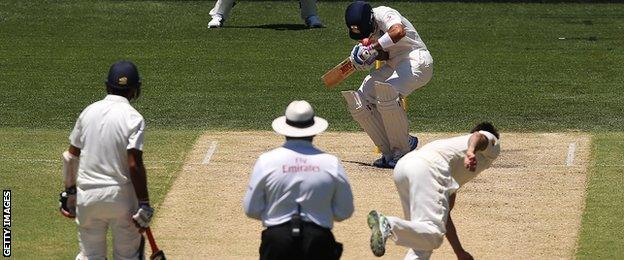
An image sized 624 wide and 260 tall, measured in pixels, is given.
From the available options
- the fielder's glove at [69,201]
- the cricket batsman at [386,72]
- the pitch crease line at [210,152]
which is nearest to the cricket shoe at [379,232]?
the fielder's glove at [69,201]

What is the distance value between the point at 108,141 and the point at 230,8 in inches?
546

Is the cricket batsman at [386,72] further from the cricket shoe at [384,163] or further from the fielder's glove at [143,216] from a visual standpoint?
the fielder's glove at [143,216]

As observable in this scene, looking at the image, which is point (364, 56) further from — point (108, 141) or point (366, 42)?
point (108, 141)

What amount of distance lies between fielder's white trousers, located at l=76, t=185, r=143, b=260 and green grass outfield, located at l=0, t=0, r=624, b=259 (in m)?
2.21

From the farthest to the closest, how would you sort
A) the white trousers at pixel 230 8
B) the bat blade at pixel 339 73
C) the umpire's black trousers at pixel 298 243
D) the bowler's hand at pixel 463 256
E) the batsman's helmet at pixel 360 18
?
the white trousers at pixel 230 8, the bat blade at pixel 339 73, the batsman's helmet at pixel 360 18, the bowler's hand at pixel 463 256, the umpire's black trousers at pixel 298 243

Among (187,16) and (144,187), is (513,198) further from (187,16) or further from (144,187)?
(187,16)

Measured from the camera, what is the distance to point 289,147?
978 centimetres

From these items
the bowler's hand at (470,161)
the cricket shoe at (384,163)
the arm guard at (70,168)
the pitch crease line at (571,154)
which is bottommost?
the pitch crease line at (571,154)

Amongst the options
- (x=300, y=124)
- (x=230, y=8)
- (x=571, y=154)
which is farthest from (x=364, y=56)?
(x=230, y=8)

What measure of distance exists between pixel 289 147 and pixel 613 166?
23.8 ft

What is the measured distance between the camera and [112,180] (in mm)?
10562

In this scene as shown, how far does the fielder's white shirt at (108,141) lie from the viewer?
10516 mm

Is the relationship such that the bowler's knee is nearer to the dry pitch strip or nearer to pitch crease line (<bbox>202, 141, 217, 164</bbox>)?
the dry pitch strip

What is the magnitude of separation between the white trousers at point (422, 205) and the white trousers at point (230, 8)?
12.7m
